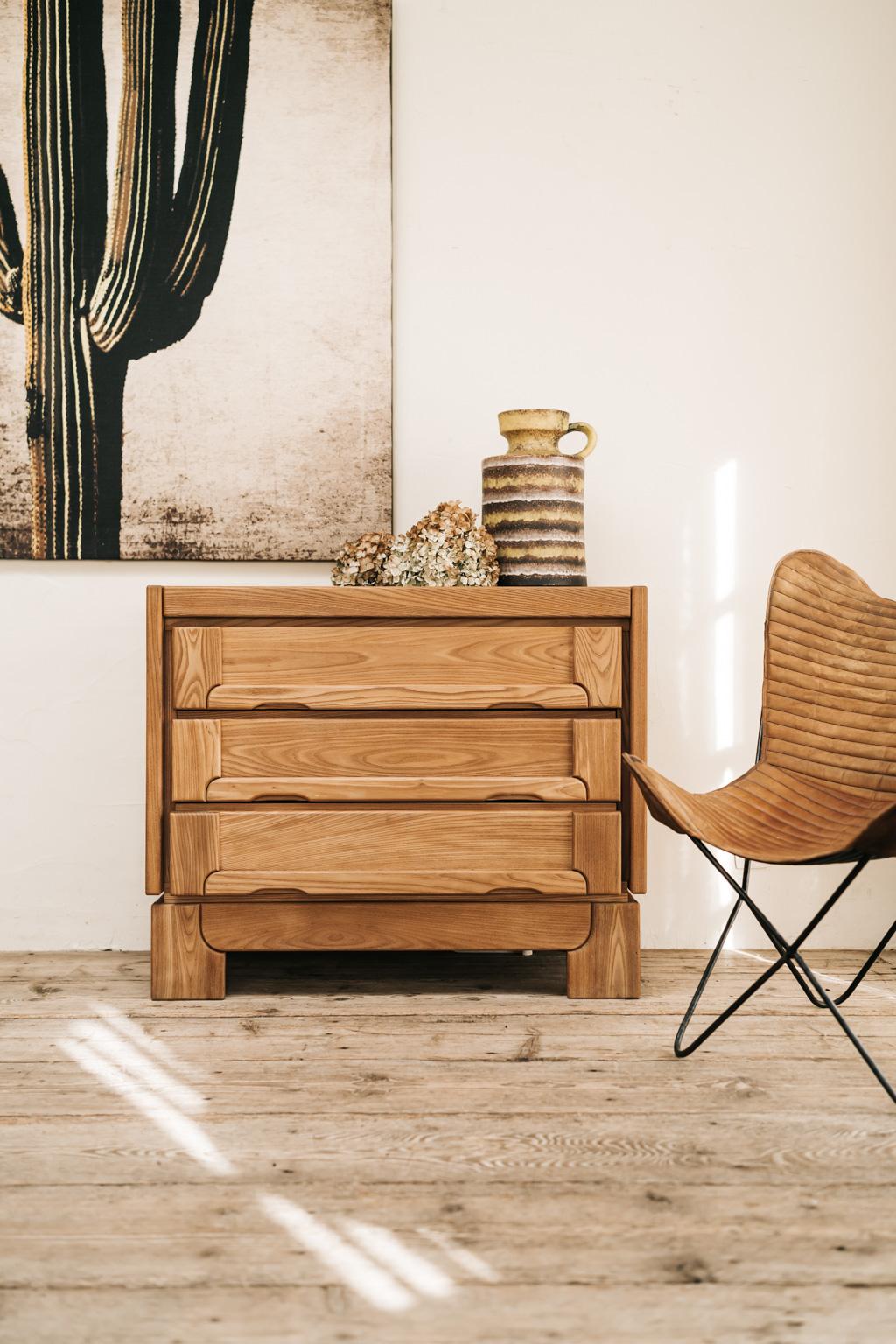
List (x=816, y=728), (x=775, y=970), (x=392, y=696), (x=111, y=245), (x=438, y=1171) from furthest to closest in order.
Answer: (x=111, y=245)
(x=392, y=696)
(x=816, y=728)
(x=775, y=970)
(x=438, y=1171)

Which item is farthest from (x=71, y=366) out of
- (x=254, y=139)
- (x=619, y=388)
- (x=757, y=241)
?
(x=757, y=241)

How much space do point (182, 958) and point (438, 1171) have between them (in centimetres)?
88

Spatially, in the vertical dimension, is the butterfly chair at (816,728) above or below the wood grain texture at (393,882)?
above

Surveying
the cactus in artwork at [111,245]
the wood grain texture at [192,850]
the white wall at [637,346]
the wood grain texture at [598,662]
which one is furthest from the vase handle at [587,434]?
the wood grain texture at [192,850]

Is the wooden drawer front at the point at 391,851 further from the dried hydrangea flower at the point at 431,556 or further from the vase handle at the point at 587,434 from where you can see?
the vase handle at the point at 587,434

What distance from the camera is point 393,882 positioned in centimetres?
212

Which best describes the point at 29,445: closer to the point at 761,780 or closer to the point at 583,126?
the point at 583,126

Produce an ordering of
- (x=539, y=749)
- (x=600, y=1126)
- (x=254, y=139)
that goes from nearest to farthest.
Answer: (x=600, y=1126)
(x=539, y=749)
(x=254, y=139)

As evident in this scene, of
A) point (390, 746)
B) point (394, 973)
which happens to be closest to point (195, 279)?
point (390, 746)

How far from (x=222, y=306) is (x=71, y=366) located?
1.29 ft

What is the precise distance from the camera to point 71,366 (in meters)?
2.52

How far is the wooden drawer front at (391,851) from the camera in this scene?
211cm

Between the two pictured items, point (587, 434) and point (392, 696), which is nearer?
point (392, 696)

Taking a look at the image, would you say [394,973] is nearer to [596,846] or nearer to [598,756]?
[596,846]
